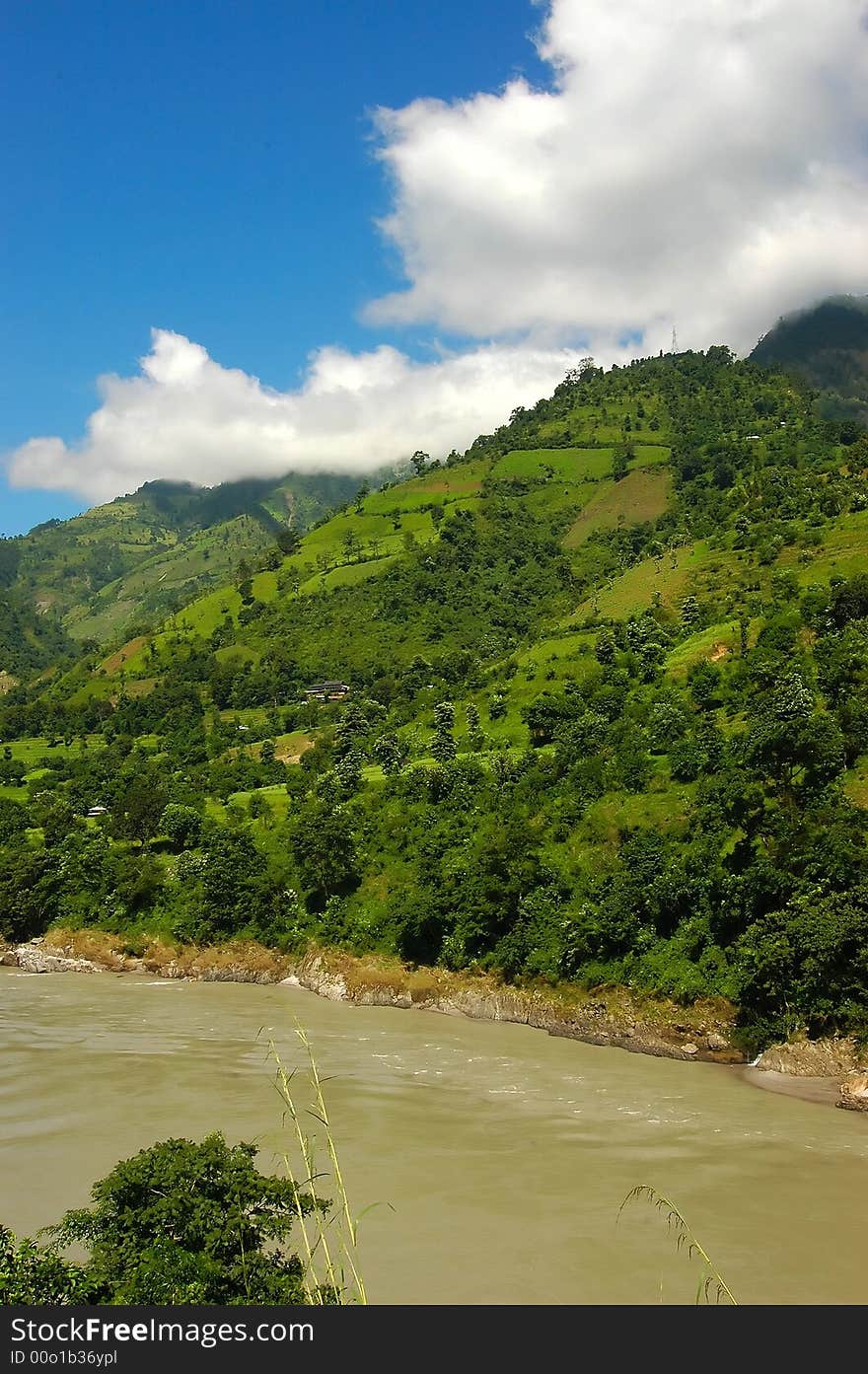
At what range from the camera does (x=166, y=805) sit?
63906mm

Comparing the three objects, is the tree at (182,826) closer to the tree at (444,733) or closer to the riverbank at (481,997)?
the riverbank at (481,997)

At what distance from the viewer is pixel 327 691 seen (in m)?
105

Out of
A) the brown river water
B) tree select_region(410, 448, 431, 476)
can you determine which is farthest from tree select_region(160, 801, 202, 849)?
tree select_region(410, 448, 431, 476)

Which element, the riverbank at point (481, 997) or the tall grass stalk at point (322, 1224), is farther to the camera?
the riverbank at point (481, 997)

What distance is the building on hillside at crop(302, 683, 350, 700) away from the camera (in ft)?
342

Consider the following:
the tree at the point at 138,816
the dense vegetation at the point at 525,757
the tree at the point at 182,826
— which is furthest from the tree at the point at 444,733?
the tree at the point at 138,816

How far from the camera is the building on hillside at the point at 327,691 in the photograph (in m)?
104

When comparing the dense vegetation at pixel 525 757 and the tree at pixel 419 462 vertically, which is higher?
the tree at pixel 419 462

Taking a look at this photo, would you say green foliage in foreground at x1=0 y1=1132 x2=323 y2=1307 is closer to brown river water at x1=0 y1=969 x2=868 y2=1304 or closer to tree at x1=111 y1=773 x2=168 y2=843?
brown river water at x1=0 y1=969 x2=868 y2=1304

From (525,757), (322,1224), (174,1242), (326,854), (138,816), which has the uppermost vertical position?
(322,1224)

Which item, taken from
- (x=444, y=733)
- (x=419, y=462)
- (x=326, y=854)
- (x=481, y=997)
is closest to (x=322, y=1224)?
(x=481, y=997)

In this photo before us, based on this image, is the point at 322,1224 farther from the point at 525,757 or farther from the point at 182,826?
the point at 182,826

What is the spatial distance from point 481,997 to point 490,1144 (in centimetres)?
1507

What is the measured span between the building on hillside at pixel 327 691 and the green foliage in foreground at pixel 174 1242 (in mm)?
90379
